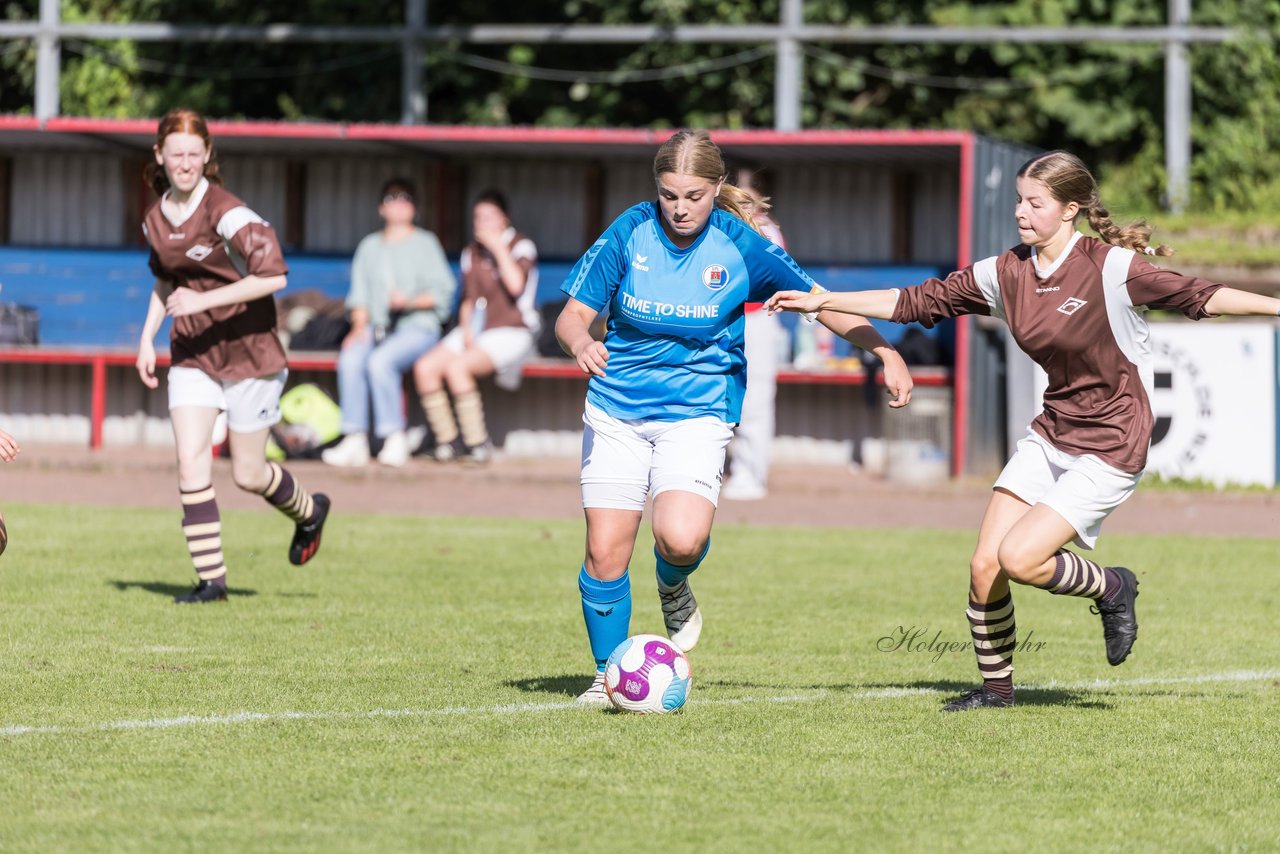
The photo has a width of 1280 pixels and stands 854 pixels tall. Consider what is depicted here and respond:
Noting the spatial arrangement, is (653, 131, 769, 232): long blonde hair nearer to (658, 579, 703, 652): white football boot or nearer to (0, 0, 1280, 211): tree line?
(658, 579, 703, 652): white football boot

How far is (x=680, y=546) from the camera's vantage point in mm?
6641

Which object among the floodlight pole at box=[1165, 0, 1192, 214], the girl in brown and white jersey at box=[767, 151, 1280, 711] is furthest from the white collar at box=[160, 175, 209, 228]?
the floodlight pole at box=[1165, 0, 1192, 214]

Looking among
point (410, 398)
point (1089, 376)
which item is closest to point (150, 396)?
point (410, 398)

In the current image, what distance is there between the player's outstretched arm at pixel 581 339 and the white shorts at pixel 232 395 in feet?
9.73

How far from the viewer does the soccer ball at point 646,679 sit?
20.8 feet

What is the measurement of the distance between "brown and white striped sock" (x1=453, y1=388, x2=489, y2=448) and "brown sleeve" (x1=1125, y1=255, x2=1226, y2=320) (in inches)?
412

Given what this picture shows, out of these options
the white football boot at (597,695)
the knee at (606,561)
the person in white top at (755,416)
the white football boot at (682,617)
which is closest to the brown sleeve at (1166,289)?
→ the knee at (606,561)

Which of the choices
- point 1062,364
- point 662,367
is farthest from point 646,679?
point 1062,364

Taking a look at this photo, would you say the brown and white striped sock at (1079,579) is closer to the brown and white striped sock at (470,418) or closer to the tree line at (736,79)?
the brown and white striped sock at (470,418)

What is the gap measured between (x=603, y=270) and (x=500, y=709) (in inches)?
58.2

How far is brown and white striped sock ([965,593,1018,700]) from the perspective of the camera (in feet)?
22.0

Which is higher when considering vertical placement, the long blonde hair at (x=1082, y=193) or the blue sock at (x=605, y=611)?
the long blonde hair at (x=1082, y=193)

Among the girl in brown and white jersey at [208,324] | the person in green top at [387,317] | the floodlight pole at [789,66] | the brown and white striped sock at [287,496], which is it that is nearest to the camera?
the girl in brown and white jersey at [208,324]

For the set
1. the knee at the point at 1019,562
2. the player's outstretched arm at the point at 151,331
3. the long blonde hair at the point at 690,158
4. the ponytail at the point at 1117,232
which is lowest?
the knee at the point at 1019,562
